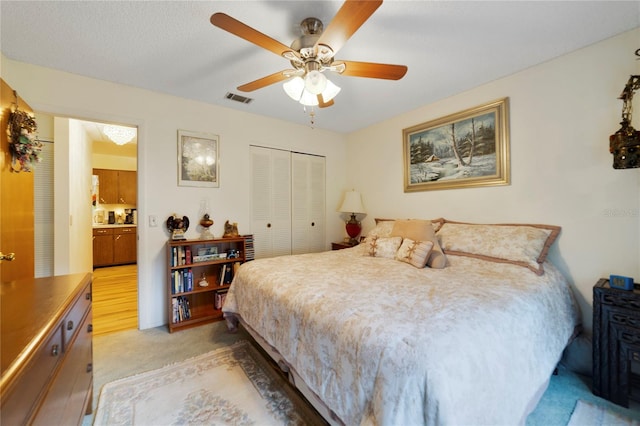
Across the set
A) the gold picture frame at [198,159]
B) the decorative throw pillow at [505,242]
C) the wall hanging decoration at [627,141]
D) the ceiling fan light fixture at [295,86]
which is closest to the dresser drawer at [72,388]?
the gold picture frame at [198,159]

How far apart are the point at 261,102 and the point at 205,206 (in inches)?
56.0

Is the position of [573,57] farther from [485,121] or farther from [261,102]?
[261,102]

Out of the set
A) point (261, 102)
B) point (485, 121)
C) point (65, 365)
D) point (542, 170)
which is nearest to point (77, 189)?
point (261, 102)

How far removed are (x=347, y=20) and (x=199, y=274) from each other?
290 cm

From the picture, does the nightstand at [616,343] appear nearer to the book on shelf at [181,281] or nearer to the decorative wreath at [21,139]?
the book on shelf at [181,281]

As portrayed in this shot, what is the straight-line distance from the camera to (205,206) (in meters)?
3.08

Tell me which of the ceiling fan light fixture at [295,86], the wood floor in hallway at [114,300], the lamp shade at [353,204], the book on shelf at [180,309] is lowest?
the wood floor in hallway at [114,300]

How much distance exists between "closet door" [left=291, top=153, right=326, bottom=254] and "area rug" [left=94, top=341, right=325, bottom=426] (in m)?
2.03

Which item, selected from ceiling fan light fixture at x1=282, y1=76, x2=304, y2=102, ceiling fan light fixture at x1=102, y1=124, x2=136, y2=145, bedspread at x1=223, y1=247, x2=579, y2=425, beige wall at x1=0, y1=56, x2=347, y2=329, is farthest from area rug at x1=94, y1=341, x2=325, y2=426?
ceiling fan light fixture at x1=102, y1=124, x2=136, y2=145

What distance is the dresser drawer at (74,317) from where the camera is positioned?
109cm

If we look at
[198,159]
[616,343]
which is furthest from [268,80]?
[616,343]

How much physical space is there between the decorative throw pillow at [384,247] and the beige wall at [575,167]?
3.02ft

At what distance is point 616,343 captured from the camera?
5.32ft

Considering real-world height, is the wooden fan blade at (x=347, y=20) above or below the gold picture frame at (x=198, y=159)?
above
